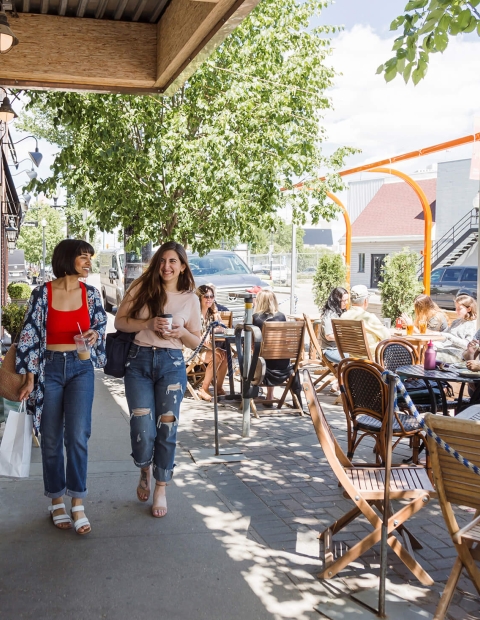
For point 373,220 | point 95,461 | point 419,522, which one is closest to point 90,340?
point 95,461

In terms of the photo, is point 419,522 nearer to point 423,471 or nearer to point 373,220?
point 423,471

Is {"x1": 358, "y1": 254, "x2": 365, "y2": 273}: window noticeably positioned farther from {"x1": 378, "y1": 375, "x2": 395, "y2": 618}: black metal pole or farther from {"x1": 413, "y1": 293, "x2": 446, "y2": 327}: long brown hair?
{"x1": 378, "y1": 375, "x2": 395, "y2": 618}: black metal pole

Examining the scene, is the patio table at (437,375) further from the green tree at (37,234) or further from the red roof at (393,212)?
the green tree at (37,234)

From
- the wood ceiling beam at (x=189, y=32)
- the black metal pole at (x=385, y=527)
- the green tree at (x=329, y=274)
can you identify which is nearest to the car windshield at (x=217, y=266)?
the green tree at (x=329, y=274)

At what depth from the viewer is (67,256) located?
175 inches

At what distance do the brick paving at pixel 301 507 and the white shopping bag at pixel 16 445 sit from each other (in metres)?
1.45


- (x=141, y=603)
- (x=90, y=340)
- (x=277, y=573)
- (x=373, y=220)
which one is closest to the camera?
(x=141, y=603)

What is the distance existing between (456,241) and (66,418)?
34056 mm

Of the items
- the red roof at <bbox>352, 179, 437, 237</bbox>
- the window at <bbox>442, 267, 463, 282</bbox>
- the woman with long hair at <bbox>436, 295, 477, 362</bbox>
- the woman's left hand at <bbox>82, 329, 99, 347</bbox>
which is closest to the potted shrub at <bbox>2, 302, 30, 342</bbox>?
the woman with long hair at <bbox>436, 295, 477, 362</bbox>

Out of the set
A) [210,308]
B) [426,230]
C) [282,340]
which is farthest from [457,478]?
[426,230]

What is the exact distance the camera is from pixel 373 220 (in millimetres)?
48188

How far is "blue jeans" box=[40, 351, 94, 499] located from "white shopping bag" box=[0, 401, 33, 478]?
0.15 m

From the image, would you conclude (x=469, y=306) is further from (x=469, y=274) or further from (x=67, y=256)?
(x=469, y=274)

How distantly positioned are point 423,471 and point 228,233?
6.48m
